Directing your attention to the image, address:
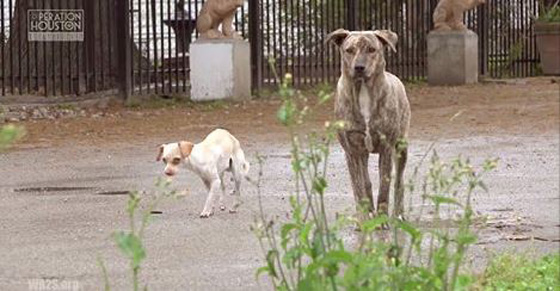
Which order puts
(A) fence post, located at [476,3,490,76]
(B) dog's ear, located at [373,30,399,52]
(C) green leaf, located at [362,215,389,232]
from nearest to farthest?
(C) green leaf, located at [362,215,389,232] < (B) dog's ear, located at [373,30,399,52] < (A) fence post, located at [476,3,490,76]

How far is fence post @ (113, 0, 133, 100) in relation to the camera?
21.8m

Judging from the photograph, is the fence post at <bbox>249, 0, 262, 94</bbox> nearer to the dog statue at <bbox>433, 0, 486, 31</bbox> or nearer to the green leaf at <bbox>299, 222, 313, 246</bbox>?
the dog statue at <bbox>433, 0, 486, 31</bbox>

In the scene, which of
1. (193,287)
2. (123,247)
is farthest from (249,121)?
(123,247)

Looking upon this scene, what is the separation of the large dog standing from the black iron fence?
10.3 metres

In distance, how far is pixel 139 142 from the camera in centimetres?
1719

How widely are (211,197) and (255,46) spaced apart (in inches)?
531

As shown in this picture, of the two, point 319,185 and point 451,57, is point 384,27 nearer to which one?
point 451,57

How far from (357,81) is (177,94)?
13.7 meters

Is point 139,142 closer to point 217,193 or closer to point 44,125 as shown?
point 44,125

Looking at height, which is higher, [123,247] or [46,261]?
[123,247]

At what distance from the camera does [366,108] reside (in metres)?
9.09

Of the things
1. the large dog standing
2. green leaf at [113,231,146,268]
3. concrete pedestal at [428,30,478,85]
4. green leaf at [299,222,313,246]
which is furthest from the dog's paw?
concrete pedestal at [428,30,478,85]

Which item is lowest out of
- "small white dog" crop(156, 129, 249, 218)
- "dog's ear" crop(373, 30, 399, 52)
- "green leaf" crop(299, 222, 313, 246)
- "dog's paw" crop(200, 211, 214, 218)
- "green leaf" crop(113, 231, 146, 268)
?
"dog's paw" crop(200, 211, 214, 218)

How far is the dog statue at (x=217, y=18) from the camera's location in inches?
869
